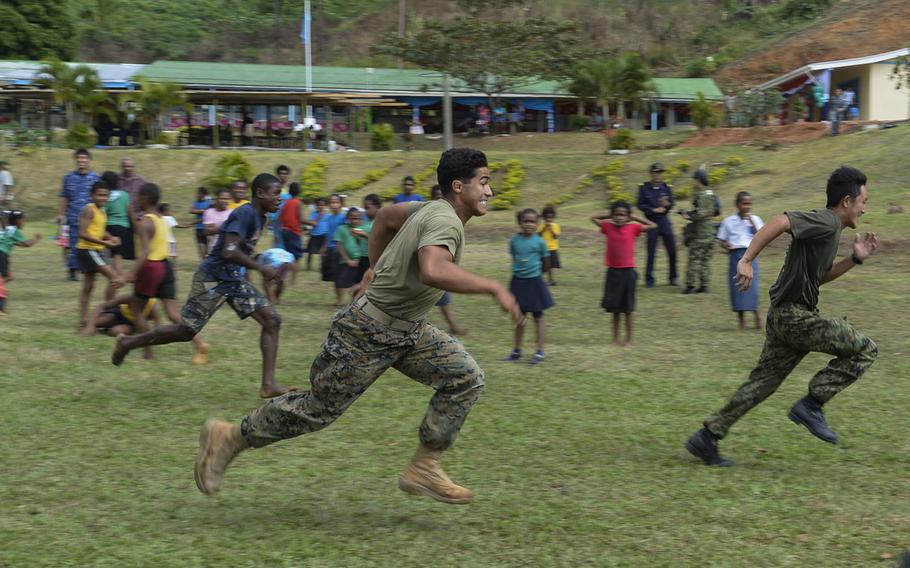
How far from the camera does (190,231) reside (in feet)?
85.3

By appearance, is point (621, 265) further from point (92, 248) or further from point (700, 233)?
point (92, 248)

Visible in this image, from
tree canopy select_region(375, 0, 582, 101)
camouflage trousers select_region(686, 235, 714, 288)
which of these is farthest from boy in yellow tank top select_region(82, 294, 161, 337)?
tree canopy select_region(375, 0, 582, 101)

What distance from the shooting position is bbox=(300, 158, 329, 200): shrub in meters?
29.3

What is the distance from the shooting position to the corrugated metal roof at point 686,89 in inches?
1763

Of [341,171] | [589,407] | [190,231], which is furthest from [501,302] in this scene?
[341,171]

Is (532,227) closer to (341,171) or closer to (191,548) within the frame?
(191,548)

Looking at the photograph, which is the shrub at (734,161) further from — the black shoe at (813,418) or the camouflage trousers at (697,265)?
the black shoe at (813,418)

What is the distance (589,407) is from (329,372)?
3.43 metres

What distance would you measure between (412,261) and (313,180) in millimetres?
26085

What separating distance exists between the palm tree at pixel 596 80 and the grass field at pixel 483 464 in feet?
95.2

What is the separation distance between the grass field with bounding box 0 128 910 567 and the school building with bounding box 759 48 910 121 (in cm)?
2855

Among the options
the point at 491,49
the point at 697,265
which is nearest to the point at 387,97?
the point at 491,49

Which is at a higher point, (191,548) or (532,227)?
(532,227)

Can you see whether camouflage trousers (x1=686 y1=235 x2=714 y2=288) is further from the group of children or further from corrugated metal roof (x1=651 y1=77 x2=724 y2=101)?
corrugated metal roof (x1=651 y1=77 x2=724 y2=101)
